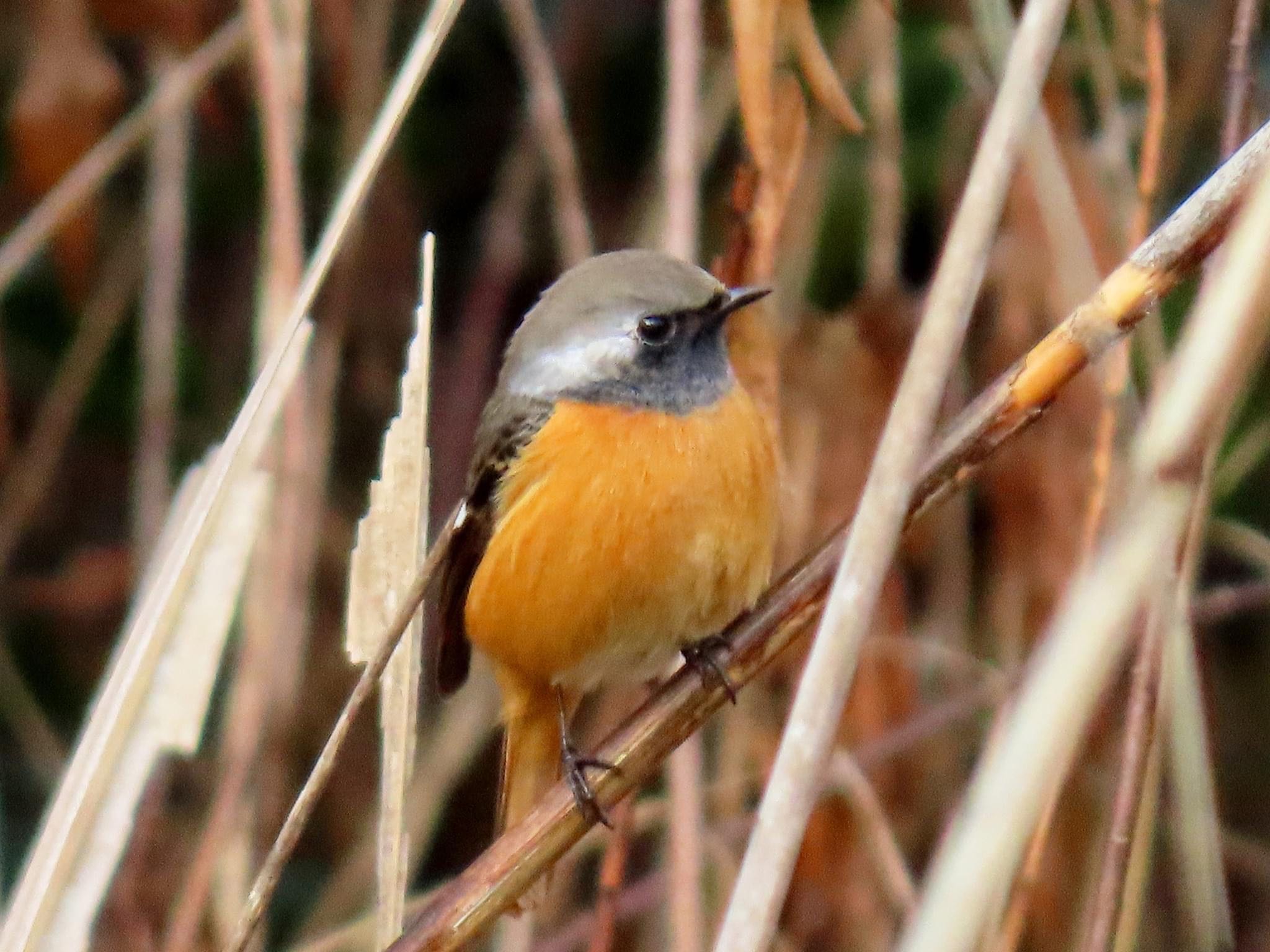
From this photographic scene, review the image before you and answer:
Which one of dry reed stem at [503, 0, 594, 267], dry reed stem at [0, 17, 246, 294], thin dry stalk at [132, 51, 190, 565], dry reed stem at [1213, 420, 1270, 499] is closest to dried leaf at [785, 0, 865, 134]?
dry reed stem at [503, 0, 594, 267]

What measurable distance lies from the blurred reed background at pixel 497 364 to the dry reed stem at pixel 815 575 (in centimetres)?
35

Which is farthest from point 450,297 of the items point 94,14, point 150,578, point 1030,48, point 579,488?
point 1030,48

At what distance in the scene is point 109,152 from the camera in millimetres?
2990

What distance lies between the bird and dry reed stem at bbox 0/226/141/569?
122 centimetres

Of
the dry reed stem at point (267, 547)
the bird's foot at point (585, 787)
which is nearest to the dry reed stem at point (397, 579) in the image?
the bird's foot at point (585, 787)

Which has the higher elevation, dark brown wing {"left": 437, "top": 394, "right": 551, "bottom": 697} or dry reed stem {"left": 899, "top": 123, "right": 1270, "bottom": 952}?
dark brown wing {"left": 437, "top": 394, "right": 551, "bottom": 697}

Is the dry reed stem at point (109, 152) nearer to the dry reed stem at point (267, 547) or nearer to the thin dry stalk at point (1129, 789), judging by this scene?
the dry reed stem at point (267, 547)

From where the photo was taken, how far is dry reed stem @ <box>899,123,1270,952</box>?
99cm

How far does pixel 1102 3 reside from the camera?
340cm

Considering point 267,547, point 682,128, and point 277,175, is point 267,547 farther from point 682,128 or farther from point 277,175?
point 682,128

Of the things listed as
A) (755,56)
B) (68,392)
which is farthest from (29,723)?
(755,56)

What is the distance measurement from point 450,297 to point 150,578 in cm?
147

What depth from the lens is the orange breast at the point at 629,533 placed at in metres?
2.29

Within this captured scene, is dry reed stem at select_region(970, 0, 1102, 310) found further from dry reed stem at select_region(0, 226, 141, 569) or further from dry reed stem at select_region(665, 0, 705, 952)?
dry reed stem at select_region(0, 226, 141, 569)
